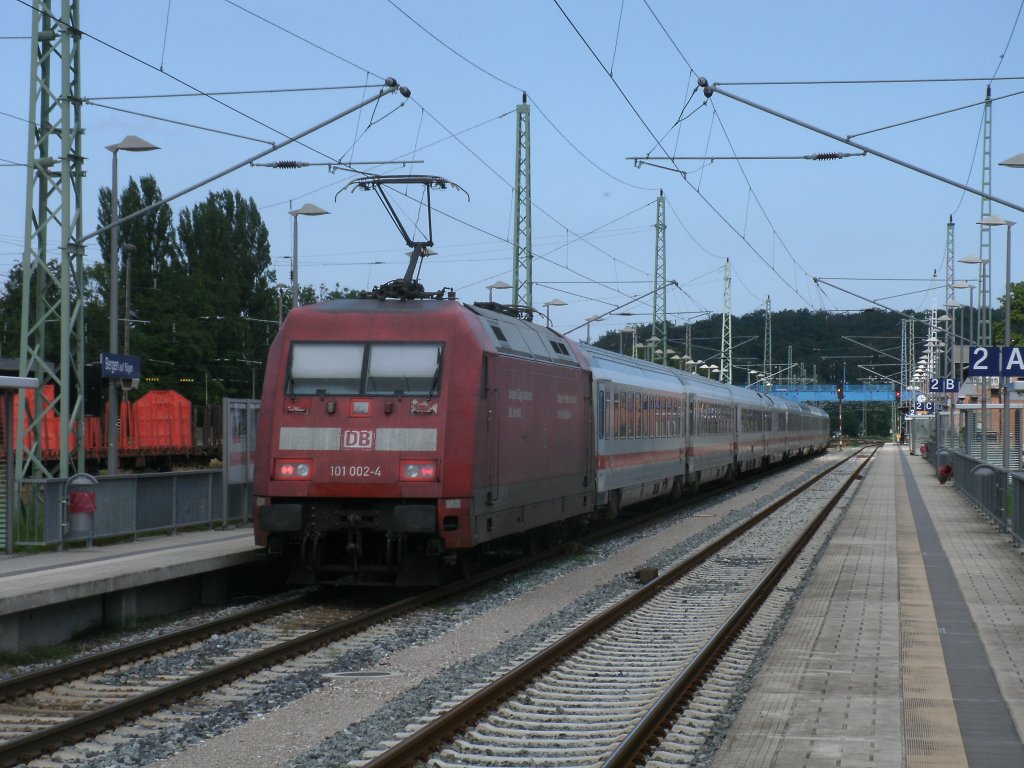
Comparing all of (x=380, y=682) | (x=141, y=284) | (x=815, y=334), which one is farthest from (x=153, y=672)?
(x=815, y=334)

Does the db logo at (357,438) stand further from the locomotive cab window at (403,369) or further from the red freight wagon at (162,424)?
the red freight wagon at (162,424)

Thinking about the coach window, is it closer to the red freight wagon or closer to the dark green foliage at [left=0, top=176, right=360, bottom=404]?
the red freight wagon

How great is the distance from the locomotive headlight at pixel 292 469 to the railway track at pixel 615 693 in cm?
340

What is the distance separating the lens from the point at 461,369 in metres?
14.9

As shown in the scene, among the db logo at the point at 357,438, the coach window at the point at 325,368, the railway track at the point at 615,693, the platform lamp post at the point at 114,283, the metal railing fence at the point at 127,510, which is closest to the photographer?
the railway track at the point at 615,693

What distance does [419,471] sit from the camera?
14570mm

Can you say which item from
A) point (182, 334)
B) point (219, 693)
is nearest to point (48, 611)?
point (219, 693)

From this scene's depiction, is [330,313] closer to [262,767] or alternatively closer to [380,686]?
[380,686]

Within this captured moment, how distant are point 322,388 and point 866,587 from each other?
22.5 feet

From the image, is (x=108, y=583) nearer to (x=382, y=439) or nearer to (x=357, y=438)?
(x=357, y=438)

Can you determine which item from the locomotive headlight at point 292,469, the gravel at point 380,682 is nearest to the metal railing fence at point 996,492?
the gravel at point 380,682

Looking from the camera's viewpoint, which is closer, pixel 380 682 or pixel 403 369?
pixel 380 682

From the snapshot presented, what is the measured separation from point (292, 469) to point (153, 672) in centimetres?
405

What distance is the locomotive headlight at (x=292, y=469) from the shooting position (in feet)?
48.5
